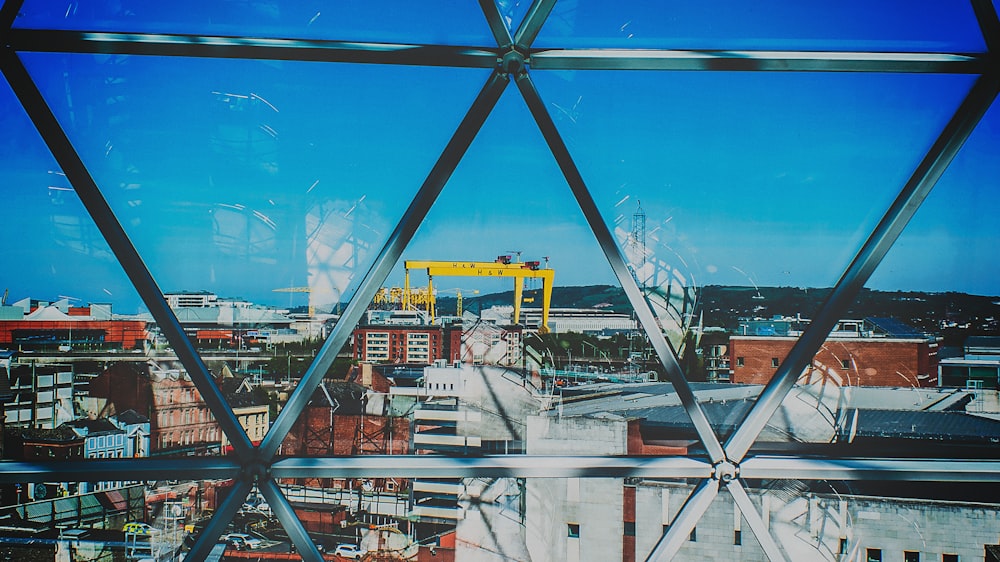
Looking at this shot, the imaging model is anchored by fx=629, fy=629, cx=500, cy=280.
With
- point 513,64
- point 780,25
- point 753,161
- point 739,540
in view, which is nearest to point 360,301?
point 513,64

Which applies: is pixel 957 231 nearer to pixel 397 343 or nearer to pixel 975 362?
pixel 975 362

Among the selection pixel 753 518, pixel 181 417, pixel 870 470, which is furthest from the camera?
pixel 181 417

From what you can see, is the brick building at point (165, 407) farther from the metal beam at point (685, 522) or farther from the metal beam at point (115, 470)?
the metal beam at point (685, 522)

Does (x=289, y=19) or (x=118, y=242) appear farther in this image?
(x=289, y=19)

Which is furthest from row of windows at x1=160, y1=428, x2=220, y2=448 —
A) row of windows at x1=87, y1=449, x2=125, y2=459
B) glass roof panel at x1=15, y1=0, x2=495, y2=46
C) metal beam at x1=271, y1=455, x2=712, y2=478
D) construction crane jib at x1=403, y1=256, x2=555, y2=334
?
glass roof panel at x1=15, y1=0, x2=495, y2=46

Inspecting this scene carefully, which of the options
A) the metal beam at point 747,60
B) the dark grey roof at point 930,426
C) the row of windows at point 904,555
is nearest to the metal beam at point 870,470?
the dark grey roof at point 930,426

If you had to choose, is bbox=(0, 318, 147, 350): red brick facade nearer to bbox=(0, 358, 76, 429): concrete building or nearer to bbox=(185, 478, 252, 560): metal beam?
bbox=(0, 358, 76, 429): concrete building

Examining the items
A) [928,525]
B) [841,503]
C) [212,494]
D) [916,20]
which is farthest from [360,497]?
[916,20]
